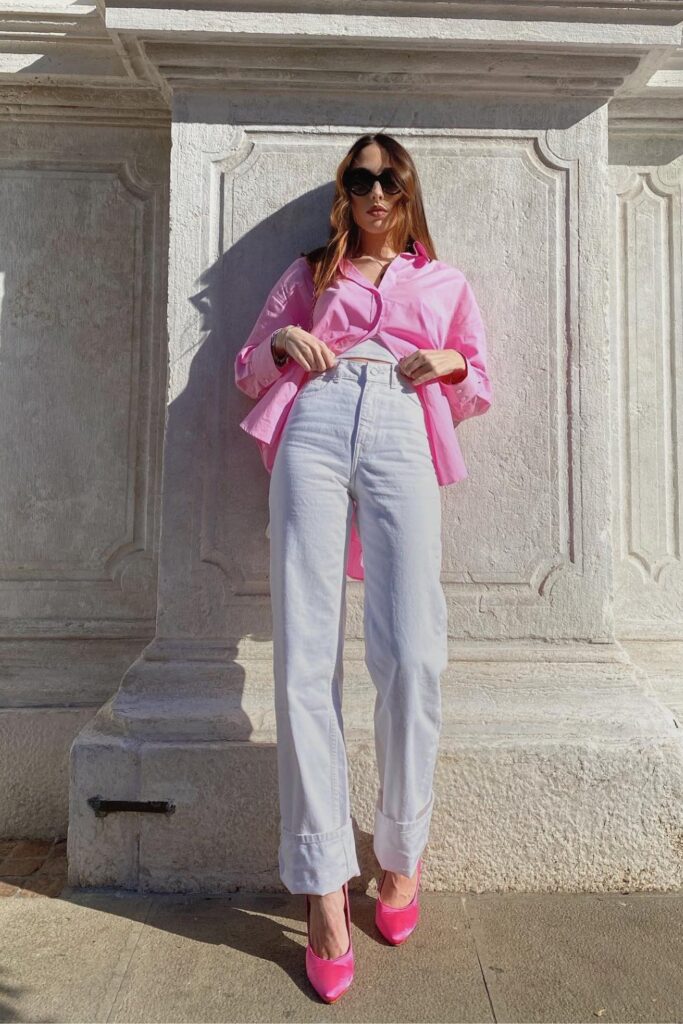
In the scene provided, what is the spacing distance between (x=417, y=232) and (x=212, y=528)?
1.19m

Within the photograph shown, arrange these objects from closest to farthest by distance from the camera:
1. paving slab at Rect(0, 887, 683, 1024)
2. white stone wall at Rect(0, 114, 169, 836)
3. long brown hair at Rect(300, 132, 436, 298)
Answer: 1. paving slab at Rect(0, 887, 683, 1024)
2. long brown hair at Rect(300, 132, 436, 298)
3. white stone wall at Rect(0, 114, 169, 836)

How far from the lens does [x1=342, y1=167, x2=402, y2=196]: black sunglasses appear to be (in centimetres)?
220

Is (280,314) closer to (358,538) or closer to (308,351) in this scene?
(308,351)

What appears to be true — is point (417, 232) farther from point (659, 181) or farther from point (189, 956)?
point (189, 956)

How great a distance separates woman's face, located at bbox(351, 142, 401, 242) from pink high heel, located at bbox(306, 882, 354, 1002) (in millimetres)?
2014

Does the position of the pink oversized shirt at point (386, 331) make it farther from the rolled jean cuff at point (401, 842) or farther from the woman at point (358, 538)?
the rolled jean cuff at point (401, 842)

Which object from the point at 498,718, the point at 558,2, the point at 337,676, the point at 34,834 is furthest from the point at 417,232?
the point at 34,834

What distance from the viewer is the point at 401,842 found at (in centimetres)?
199

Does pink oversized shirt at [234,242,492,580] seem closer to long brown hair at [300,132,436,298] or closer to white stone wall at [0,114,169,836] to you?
long brown hair at [300,132,436,298]

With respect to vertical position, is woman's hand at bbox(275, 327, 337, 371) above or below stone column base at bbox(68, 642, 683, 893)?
above

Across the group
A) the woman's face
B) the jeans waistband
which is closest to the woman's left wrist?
the jeans waistband

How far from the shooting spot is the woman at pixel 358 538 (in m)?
1.94

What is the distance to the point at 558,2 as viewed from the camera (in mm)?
2500

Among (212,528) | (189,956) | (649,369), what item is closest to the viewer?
(189,956)
